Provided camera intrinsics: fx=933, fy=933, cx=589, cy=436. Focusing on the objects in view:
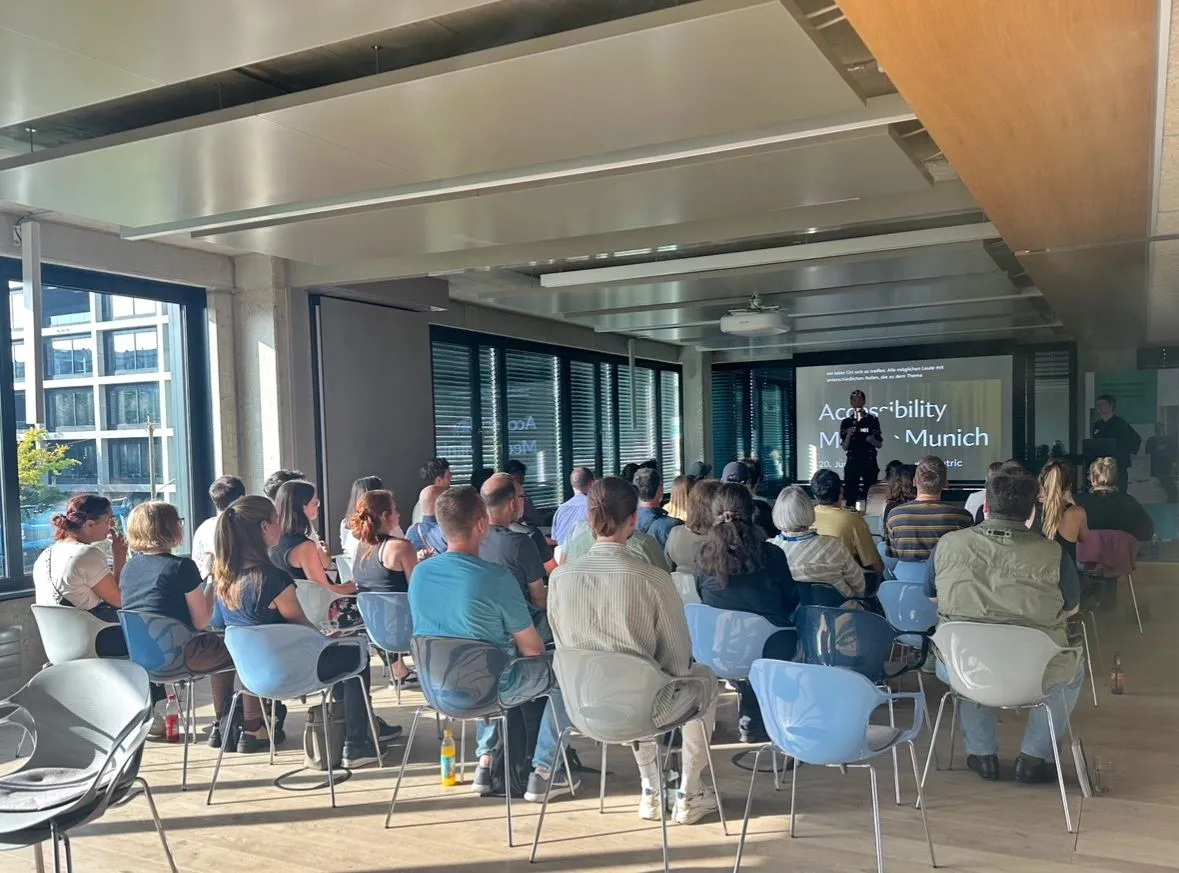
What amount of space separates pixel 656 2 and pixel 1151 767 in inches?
159

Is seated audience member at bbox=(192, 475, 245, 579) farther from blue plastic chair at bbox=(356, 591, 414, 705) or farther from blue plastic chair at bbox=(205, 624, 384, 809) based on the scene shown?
blue plastic chair at bbox=(205, 624, 384, 809)

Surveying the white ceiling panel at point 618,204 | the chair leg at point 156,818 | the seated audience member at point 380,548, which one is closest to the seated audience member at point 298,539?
the seated audience member at point 380,548

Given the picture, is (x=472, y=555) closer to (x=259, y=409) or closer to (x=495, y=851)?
(x=495, y=851)

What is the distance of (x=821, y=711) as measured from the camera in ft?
9.70

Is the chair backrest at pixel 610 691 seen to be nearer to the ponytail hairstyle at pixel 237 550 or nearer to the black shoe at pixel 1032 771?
the ponytail hairstyle at pixel 237 550

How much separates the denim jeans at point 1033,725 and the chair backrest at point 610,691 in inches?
63.9

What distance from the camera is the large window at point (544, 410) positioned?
11.2 meters

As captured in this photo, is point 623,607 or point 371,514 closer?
point 623,607

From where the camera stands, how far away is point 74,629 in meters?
4.34

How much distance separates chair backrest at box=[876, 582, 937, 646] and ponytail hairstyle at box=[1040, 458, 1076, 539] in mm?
1184

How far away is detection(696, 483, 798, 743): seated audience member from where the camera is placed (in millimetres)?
4008

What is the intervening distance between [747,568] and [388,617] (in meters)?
1.82

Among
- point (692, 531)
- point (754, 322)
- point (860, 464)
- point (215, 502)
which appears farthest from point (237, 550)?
point (860, 464)

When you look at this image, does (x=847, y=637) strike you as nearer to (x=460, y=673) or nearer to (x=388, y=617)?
(x=460, y=673)
